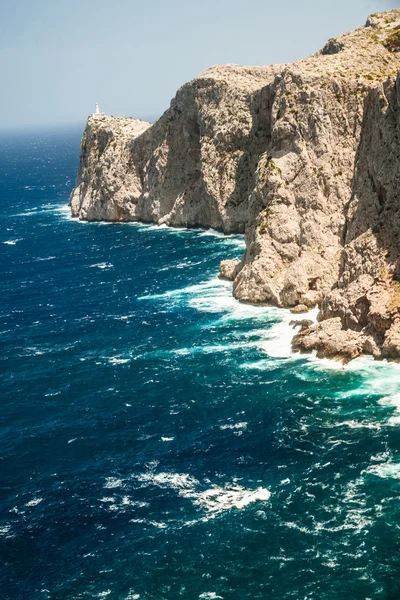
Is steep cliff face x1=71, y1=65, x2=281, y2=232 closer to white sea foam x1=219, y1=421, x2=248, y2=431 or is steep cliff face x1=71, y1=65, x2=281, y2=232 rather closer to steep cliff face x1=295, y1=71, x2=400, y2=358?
steep cliff face x1=295, y1=71, x2=400, y2=358

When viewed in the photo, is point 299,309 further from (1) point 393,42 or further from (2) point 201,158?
(2) point 201,158

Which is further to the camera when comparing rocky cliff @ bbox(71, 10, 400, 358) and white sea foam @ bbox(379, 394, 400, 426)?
rocky cliff @ bbox(71, 10, 400, 358)

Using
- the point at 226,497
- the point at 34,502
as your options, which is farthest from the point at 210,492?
the point at 34,502

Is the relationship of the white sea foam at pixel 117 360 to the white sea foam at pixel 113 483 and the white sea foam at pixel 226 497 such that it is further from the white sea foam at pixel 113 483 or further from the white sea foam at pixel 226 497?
the white sea foam at pixel 226 497

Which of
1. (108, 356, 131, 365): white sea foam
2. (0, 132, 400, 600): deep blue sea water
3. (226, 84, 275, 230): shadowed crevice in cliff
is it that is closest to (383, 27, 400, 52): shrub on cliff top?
(226, 84, 275, 230): shadowed crevice in cliff

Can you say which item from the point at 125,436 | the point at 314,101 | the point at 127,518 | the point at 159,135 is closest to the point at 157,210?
the point at 159,135

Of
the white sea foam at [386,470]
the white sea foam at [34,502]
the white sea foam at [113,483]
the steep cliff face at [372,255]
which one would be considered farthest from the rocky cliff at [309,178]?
the white sea foam at [34,502]

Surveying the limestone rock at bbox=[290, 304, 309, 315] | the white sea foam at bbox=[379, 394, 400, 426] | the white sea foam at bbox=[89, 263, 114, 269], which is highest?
the white sea foam at bbox=[89, 263, 114, 269]
